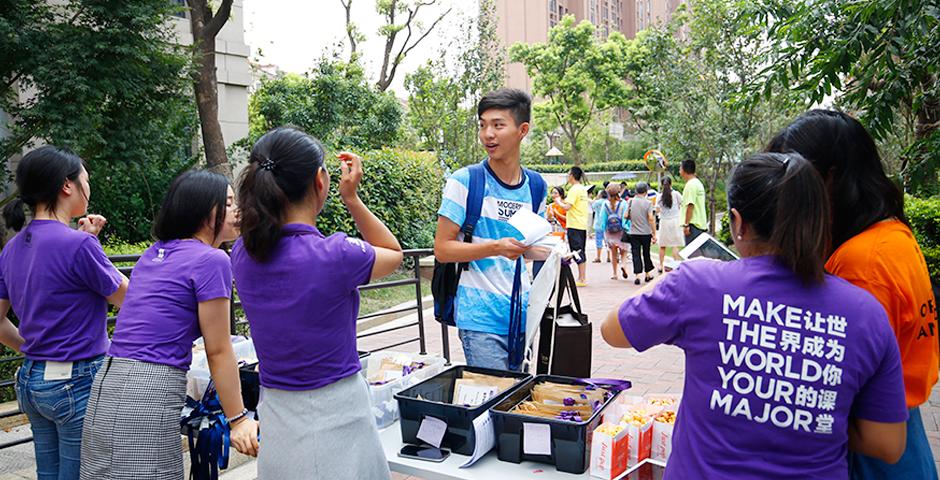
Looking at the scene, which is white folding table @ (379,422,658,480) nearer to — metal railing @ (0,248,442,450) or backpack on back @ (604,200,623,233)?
metal railing @ (0,248,442,450)

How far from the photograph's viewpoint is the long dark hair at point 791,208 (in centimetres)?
143

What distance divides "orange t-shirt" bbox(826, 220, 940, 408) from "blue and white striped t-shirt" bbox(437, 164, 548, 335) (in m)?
1.34

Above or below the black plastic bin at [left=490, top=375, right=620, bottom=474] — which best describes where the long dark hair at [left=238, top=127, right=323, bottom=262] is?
above

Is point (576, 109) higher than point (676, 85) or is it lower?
higher

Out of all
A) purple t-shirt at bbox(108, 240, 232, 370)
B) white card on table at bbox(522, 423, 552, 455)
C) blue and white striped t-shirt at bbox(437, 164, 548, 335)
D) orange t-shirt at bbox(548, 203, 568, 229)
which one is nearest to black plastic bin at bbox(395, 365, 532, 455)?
white card on table at bbox(522, 423, 552, 455)

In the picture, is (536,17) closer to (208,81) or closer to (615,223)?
(615,223)

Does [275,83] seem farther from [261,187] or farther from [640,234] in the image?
[261,187]

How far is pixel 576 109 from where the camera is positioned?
35344mm

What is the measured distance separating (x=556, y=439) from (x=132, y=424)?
1.37 m

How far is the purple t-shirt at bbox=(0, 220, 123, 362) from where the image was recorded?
2.39 m

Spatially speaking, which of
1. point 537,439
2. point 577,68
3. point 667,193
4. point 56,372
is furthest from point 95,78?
point 577,68

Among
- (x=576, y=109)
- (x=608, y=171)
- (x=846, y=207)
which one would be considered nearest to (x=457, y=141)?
(x=846, y=207)

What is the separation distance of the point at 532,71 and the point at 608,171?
818 centimetres

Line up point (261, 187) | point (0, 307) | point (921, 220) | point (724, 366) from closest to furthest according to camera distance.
→ point (724, 366) → point (261, 187) → point (0, 307) → point (921, 220)
